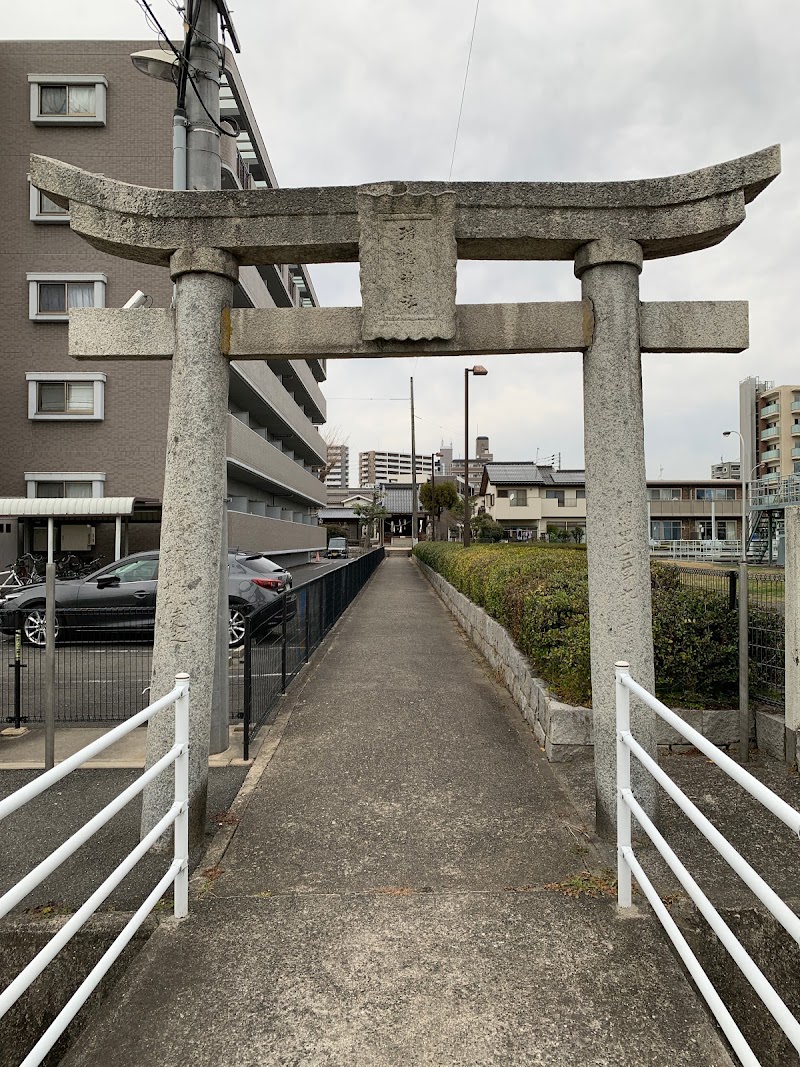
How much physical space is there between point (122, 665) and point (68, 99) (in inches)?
745

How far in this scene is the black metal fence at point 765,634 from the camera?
5.08 metres

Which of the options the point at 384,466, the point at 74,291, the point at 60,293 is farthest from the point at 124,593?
the point at 384,466

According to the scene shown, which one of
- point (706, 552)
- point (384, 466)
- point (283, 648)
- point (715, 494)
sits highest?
point (384, 466)

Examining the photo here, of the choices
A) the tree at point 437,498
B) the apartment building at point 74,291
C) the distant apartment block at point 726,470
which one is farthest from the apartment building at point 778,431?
the apartment building at point 74,291

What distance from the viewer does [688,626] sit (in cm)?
542

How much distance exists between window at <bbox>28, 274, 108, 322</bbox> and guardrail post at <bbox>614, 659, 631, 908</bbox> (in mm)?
19560

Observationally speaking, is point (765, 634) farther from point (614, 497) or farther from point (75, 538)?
point (75, 538)

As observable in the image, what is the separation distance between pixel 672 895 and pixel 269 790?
2.71 meters

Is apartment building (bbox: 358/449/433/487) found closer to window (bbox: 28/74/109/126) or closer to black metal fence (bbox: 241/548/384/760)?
window (bbox: 28/74/109/126)

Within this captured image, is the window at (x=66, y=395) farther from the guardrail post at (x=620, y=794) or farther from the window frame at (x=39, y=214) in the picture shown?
the guardrail post at (x=620, y=794)

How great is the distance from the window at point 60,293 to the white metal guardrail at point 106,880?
1874 cm

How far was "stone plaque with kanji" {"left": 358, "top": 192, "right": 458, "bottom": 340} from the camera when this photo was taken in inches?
155

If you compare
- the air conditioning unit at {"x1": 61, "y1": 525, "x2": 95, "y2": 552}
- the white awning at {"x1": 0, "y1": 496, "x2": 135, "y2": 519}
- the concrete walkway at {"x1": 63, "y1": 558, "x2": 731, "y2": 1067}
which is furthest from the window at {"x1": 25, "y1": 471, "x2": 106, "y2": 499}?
the concrete walkway at {"x1": 63, "y1": 558, "x2": 731, "y2": 1067}

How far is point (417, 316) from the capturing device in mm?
3939
